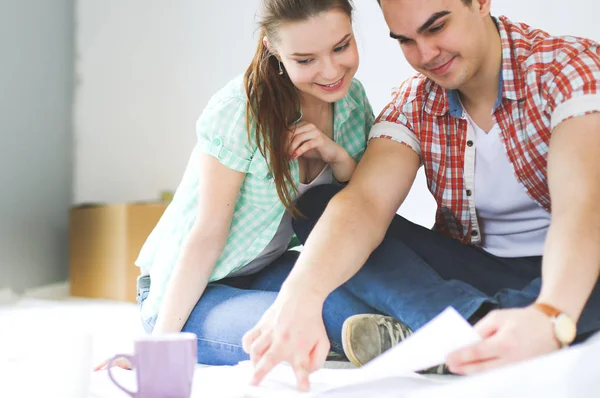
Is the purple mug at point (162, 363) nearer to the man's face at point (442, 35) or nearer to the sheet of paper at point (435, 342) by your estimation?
the sheet of paper at point (435, 342)

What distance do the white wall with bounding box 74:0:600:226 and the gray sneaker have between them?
91.3 inches

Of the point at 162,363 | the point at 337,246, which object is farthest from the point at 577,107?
the point at 162,363

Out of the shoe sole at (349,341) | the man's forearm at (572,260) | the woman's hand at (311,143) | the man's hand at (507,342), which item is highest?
the woman's hand at (311,143)

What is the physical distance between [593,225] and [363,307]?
1.75 feet

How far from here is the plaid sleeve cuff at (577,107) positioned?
128cm

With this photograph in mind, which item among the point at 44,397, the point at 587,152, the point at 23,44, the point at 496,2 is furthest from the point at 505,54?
the point at 23,44

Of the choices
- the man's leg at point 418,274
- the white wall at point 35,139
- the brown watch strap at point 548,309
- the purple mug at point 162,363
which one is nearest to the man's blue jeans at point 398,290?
the man's leg at point 418,274

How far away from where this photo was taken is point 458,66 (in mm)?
1438

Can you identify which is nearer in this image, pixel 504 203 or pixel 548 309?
pixel 548 309

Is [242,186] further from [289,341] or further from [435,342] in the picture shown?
[435,342]

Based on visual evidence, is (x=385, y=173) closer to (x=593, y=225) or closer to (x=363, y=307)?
(x=363, y=307)

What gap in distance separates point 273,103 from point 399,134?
28 centimetres

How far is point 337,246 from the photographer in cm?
123

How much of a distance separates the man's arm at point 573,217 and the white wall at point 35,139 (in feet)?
9.08
